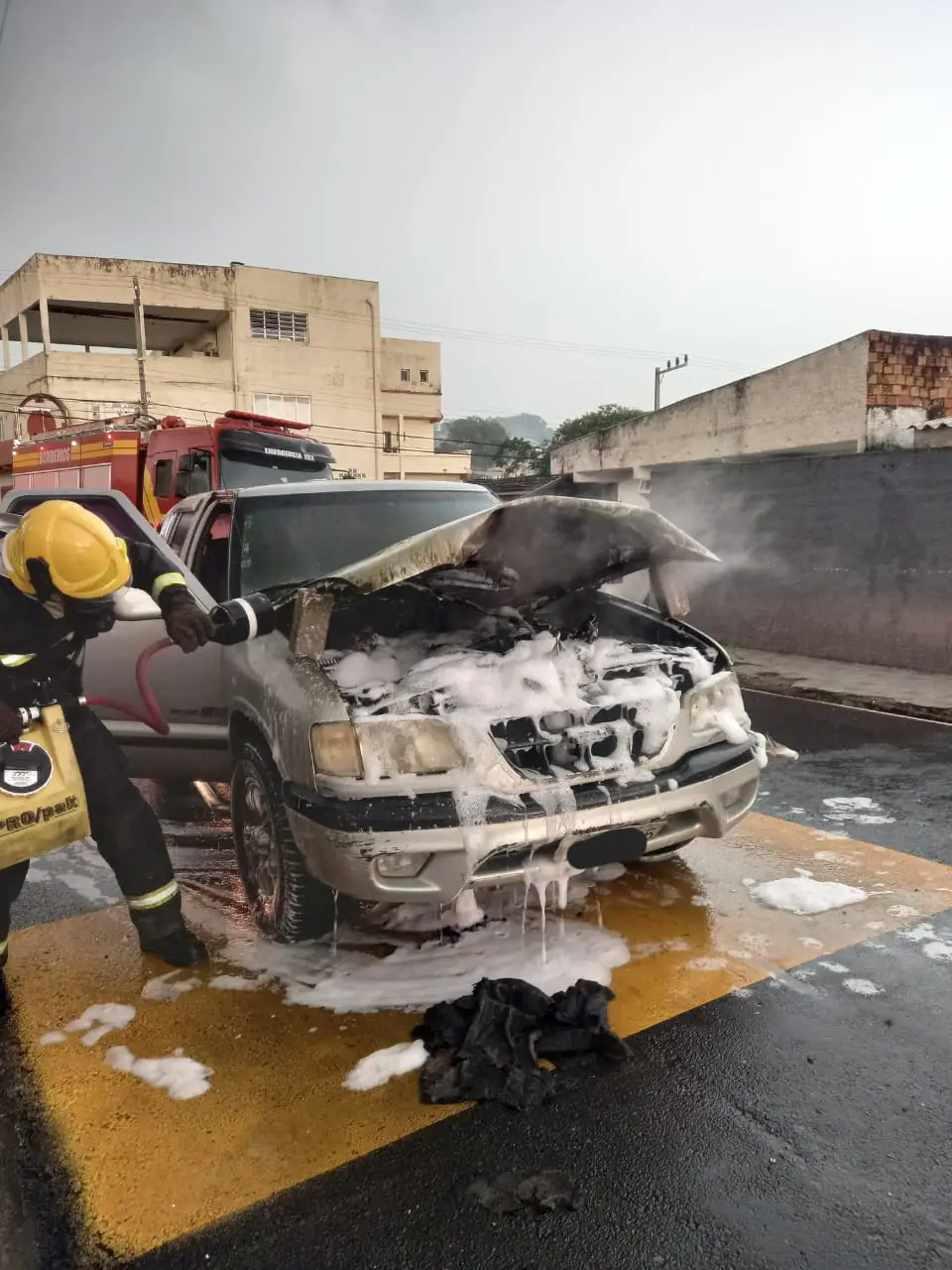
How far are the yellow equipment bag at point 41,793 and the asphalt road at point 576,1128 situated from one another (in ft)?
1.96

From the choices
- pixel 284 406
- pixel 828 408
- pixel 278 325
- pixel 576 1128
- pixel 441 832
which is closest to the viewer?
pixel 576 1128

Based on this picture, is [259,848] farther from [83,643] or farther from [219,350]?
[219,350]

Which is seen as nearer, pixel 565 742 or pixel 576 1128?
pixel 576 1128

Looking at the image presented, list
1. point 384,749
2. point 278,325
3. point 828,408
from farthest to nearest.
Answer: point 278,325 < point 828,408 < point 384,749

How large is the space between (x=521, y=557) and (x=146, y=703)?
2112mm

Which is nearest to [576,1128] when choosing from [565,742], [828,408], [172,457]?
[565,742]

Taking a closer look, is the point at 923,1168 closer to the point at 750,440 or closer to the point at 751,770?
the point at 751,770

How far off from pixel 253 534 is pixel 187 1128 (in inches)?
101

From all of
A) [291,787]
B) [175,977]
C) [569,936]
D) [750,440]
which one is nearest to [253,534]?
[291,787]

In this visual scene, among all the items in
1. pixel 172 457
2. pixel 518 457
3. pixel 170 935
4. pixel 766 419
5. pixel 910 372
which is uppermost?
pixel 518 457

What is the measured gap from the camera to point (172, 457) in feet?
43.8

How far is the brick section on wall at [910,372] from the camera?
10133 millimetres

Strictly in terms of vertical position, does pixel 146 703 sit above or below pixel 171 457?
below

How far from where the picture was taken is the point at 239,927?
11.7ft
